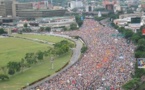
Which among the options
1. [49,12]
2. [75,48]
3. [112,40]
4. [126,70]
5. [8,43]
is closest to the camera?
[126,70]

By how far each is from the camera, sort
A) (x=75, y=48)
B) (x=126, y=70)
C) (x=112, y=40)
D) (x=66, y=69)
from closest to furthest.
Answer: (x=126, y=70) → (x=66, y=69) → (x=75, y=48) → (x=112, y=40)

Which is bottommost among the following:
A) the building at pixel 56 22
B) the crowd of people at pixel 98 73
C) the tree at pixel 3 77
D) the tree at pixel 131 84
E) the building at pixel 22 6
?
the building at pixel 56 22

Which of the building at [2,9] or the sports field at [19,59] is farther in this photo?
the building at [2,9]

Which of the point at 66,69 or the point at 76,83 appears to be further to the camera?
the point at 66,69

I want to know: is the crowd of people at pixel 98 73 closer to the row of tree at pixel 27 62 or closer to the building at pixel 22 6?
the row of tree at pixel 27 62

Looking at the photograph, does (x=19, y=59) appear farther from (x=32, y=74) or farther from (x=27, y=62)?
(x=32, y=74)

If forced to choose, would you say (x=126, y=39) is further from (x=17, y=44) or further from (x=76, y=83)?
(x=76, y=83)

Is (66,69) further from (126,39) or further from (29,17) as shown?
(29,17)

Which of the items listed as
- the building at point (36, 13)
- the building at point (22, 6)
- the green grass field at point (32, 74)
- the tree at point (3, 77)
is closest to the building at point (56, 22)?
the building at point (36, 13)

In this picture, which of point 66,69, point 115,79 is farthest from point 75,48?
point 115,79

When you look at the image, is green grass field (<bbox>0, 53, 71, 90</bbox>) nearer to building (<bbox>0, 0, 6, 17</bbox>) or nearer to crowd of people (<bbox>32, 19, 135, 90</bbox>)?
crowd of people (<bbox>32, 19, 135, 90</bbox>)
